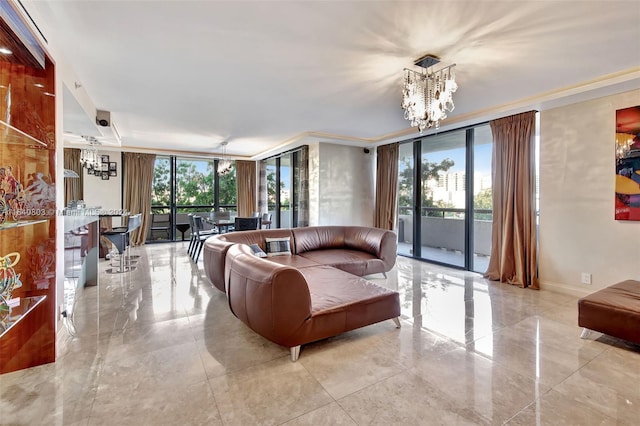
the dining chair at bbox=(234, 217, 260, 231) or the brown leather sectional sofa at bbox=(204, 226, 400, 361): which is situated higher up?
the dining chair at bbox=(234, 217, 260, 231)

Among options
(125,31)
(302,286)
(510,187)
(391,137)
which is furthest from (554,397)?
(391,137)

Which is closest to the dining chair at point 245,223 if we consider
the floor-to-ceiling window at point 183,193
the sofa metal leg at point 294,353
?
the floor-to-ceiling window at point 183,193

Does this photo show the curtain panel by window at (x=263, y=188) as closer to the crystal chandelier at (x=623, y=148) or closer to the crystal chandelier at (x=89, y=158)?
the crystal chandelier at (x=89, y=158)

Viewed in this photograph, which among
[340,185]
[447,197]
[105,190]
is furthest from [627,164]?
[105,190]

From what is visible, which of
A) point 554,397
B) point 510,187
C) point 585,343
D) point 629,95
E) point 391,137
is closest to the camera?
point 554,397

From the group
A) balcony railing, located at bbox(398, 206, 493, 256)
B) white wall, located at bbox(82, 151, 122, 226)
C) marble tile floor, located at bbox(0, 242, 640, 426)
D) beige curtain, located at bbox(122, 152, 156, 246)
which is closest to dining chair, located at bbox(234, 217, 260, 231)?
marble tile floor, located at bbox(0, 242, 640, 426)

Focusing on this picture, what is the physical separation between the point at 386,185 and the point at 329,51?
4.26 metres

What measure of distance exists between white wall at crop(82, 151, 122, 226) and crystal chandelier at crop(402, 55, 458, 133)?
7.54 m

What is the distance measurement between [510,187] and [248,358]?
4.22m

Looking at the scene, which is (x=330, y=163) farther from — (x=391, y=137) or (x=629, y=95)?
(x=629, y=95)

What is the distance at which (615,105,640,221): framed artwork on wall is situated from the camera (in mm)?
3234

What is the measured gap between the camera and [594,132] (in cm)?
356

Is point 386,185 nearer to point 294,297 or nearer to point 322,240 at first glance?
point 322,240

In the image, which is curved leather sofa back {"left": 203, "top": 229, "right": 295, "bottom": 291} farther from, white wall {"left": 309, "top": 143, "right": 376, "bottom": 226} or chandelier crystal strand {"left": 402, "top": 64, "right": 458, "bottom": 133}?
chandelier crystal strand {"left": 402, "top": 64, "right": 458, "bottom": 133}
